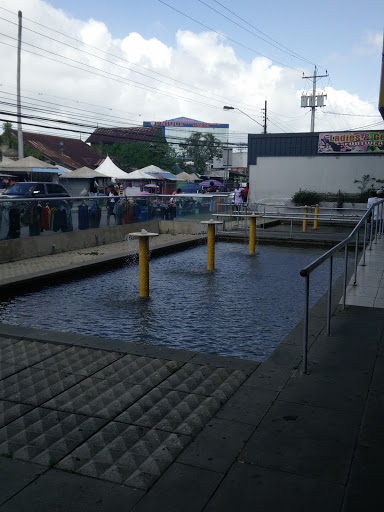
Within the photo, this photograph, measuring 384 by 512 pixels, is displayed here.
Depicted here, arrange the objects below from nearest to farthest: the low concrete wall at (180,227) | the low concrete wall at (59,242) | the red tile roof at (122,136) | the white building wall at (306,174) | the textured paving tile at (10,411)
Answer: the textured paving tile at (10,411) → the low concrete wall at (59,242) → the low concrete wall at (180,227) → the white building wall at (306,174) → the red tile roof at (122,136)

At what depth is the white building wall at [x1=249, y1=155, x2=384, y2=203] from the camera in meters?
30.8

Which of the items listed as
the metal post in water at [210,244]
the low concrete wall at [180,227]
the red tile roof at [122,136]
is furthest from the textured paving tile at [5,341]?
the red tile roof at [122,136]

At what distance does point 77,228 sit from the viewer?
1530 centimetres

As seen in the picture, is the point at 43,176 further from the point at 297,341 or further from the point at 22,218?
the point at 297,341

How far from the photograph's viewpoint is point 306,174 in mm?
31844

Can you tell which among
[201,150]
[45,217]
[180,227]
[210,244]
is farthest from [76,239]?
[201,150]

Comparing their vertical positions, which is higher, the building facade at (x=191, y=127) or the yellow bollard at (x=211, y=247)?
the building facade at (x=191, y=127)

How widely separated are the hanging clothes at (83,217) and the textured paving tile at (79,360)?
9965 millimetres

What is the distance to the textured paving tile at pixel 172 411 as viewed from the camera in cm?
399

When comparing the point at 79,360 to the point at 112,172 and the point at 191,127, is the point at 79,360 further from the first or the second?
the point at 191,127

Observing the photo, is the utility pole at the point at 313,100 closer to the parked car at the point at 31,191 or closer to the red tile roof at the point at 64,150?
the red tile roof at the point at 64,150

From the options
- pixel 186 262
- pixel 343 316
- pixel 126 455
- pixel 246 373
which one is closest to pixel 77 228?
pixel 186 262

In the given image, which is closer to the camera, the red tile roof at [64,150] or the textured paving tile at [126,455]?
the textured paving tile at [126,455]

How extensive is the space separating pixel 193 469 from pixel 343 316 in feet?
13.8
